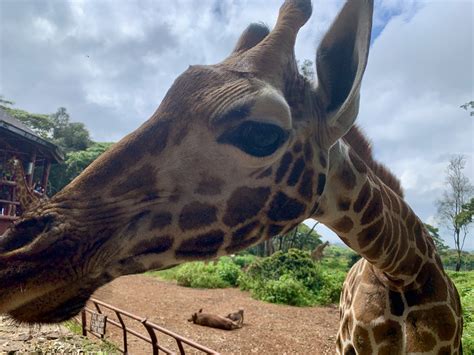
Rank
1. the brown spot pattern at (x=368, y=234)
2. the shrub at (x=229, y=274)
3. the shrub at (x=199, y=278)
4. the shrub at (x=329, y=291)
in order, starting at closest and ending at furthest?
the brown spot pattern at (x=368, y=234) → the shrub at (x=329, y=291) → the shrub at (x=199, y=278) → the shrub at (x=229, y=274)

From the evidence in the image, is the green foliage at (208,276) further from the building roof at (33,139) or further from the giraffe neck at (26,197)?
the giraffe neck at (26,197)

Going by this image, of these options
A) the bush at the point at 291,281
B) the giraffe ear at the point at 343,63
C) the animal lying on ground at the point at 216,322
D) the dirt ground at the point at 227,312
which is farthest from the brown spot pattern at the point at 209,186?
the bush at the point at 291,281

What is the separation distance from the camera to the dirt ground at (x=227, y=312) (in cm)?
980

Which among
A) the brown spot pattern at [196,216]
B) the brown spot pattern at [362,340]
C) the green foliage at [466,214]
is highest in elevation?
the green foliage at [466,214]

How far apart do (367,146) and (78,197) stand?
215 cm

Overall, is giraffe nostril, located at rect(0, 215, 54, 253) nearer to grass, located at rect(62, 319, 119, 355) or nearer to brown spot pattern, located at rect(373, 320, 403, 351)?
brown spot pattern, located at rect(373, 320, 403, 351)

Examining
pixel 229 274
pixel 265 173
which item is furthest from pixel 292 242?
pixel 265 173

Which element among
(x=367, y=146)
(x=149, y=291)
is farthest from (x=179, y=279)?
(x=367, y=146)

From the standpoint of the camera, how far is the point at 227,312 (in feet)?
43.0

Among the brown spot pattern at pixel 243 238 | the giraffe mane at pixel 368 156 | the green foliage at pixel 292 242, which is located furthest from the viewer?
the green foliage at pixel 292 242

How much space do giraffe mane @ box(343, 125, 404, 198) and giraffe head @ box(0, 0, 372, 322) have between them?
2.36 feet

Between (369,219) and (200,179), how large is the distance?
127 centimetres

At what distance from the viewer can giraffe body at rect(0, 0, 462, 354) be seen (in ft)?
4.37

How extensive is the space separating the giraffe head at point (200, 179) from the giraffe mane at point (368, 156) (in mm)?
721
